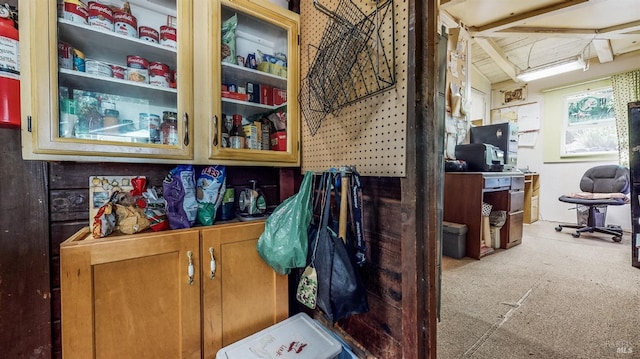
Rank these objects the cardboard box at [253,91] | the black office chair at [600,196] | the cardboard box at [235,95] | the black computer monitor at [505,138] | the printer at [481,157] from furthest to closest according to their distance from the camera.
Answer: the black office chair at [600,196] → the black computer monitor at [505,138] → the printer at [481,157] → the cardboard box at [253,91] → the cardboard box at [235,95]

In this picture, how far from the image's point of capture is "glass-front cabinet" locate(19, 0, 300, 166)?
0.84m

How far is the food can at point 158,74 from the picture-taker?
1132mm

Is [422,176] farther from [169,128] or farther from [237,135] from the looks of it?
[169,128]

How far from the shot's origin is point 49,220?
1.01 meters

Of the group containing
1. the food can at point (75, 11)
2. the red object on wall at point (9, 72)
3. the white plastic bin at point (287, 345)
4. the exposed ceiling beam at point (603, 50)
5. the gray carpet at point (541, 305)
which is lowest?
the gray carpet at point (541, 305)

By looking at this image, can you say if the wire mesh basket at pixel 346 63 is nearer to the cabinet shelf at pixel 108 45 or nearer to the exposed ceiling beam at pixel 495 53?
the cabinet shelf at pixel 108 45

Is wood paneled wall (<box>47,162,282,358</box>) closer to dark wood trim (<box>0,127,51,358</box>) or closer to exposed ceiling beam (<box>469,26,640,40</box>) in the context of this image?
dark wood trim (<box>0,127,51,358</box>)

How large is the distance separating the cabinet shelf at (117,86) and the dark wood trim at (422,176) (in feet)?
3.34

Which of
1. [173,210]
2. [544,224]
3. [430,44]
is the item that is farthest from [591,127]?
[173,210]

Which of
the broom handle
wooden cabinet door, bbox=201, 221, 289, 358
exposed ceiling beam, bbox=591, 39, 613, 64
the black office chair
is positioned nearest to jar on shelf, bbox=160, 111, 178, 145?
wooden cabinet door, bbox=201, 221, 289, 358


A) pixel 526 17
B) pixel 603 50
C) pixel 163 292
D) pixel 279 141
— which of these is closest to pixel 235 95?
pixel 279 141

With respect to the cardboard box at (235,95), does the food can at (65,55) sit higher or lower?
higher

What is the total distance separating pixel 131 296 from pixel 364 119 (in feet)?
3.73

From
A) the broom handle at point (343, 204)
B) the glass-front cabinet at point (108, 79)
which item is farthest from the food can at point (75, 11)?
the broom handle at point (343, 204)
